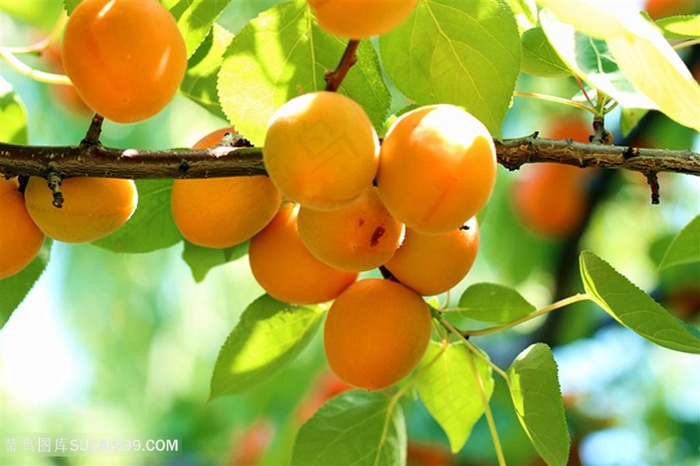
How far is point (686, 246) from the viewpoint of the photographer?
3.36 feet

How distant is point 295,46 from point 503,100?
7.7 inches

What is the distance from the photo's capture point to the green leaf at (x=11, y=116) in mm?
1012

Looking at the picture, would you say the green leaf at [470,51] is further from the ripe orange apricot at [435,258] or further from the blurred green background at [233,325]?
the blurred green background at [233,325]

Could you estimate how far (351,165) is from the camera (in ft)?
2.08

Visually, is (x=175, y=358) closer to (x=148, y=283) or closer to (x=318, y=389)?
(x=148, y=283)

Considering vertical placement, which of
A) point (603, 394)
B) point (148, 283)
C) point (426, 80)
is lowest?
point (603, 394)

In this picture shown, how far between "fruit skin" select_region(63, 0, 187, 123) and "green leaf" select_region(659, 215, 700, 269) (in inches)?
24.6

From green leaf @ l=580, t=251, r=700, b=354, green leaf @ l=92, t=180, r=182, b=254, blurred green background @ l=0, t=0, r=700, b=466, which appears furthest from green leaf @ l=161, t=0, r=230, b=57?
blurred green background @ l=0, t=0, r=700, b=466

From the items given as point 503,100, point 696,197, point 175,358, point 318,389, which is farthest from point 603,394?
point 503,100

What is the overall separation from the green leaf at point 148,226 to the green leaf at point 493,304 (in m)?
0.35

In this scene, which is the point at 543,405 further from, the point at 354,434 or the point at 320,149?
the point at 320,149

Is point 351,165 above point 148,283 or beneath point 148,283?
beneath

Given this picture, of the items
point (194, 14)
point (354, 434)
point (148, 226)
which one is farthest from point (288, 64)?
point (354, 434)

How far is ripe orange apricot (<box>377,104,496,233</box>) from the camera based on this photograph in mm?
646
